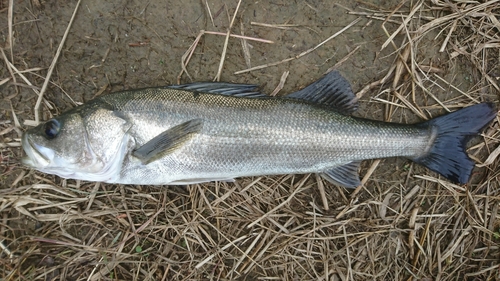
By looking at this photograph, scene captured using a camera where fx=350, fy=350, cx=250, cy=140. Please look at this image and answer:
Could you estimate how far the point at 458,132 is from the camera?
338 cm

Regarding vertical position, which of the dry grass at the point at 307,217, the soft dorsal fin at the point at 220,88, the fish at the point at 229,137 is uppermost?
the soft dorsal fin at the point at 220,88

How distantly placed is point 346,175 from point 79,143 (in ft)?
7.96

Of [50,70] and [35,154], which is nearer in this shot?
[35,154]

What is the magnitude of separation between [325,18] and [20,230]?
3.80 metres

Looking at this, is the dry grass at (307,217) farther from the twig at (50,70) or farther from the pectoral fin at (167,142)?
the pectoral fin at (167,142)

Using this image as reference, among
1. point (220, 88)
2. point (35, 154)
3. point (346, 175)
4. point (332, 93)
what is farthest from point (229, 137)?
point (35, 154)

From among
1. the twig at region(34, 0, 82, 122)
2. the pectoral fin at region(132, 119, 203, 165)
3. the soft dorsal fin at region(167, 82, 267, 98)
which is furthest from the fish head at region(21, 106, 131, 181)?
the soft dorsal fin at region(167, 82, 267, 98)

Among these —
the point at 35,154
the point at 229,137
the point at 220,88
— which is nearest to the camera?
the point at 35,154

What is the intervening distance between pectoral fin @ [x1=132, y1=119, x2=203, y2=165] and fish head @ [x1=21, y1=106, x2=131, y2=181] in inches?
7.0

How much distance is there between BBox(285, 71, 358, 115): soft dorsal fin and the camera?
331cm

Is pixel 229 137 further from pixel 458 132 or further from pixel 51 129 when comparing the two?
pixel 458 132

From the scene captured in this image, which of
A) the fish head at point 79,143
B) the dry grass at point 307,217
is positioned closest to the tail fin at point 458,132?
the dry grass at point 307,217

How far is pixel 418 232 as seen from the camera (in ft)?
12.1

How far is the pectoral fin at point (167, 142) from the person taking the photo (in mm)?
2955
